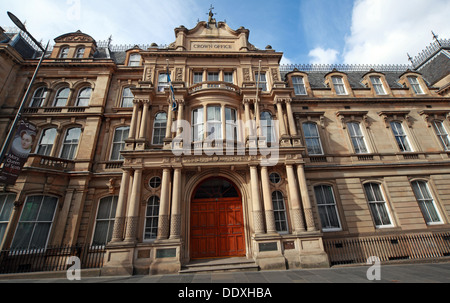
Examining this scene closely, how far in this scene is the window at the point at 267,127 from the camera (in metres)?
13.3

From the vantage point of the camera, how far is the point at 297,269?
919 cm

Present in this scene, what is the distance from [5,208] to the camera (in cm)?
1094

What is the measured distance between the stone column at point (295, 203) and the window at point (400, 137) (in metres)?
10.4

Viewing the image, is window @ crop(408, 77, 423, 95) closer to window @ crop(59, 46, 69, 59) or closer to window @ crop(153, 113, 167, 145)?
window @ crop(153, 113, 167, 145)

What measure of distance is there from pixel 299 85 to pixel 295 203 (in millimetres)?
10848

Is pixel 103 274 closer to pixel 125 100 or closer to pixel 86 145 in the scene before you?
pixel 86 145

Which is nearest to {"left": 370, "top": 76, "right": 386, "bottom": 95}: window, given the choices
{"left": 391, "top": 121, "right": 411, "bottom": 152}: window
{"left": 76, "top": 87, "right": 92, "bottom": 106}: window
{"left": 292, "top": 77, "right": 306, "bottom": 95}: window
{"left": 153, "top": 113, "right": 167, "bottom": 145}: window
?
{"left": 391, "top": 121, "right": 411, "bottom": 152}: window

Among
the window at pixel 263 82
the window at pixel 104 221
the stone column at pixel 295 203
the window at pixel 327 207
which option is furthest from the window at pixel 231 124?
the window at pixel 104 221

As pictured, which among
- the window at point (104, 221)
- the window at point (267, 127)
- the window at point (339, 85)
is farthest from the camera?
the window at point (339, 85)

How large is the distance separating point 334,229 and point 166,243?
10006mm

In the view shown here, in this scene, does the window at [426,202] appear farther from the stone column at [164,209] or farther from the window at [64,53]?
the window at [64,53]

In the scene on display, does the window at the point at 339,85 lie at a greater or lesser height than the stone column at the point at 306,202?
greater

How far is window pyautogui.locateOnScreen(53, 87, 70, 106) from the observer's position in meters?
15.2
